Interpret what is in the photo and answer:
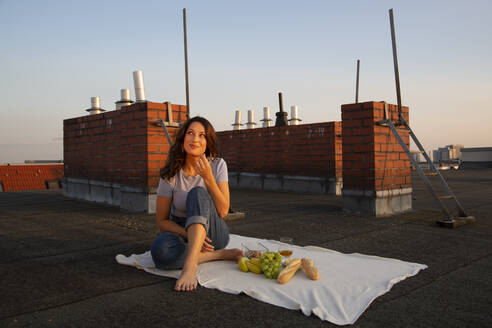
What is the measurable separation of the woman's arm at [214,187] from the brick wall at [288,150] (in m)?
6.40

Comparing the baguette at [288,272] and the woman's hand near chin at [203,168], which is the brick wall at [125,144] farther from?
the baguette at [288,272]

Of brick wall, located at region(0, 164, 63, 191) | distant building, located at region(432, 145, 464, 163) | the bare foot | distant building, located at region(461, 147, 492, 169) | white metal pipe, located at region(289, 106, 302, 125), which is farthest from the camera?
distant building, located at region(432, 145, 464, 163)

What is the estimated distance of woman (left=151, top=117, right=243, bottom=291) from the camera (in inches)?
107

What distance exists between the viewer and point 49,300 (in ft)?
7.39

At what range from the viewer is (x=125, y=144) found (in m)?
6.39

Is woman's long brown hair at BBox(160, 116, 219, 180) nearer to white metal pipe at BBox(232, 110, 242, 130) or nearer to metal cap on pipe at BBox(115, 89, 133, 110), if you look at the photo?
Result: metal cap on pipe at BBox(115, 89, 133, 110)

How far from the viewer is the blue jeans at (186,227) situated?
263 centimetres

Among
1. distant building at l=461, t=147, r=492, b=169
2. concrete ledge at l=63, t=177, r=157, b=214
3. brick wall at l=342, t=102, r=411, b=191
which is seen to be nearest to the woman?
concrete ledge at l=63, t=177, r=157, b=214

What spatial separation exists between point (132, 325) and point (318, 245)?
2.19 m

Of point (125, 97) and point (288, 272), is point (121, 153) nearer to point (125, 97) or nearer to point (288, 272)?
point (125, 97)

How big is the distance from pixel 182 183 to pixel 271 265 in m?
0.94

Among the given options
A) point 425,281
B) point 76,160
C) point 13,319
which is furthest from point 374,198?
point 76,160

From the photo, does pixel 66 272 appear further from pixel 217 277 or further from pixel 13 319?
pixel 217 277

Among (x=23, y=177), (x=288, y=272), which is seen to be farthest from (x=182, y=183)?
(x=23, y=177)
